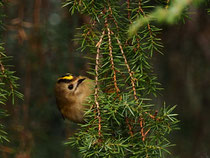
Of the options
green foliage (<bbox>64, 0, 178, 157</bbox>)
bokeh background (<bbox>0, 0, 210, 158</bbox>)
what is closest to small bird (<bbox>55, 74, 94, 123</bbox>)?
bokeh background (<bbox>0, 0, 210, 158</bbox>)

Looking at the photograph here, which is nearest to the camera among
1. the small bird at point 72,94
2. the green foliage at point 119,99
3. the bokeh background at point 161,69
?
the green foliage at point 119,99

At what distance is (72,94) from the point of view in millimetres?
2227

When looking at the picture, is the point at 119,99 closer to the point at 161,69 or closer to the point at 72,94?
the point at 72,94

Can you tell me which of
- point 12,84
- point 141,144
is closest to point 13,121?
point 12,84

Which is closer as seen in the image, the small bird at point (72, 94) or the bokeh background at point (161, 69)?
the small bird at point (72, 94)

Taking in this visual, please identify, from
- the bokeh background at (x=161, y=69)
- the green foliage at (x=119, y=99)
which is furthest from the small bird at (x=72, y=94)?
the green foliage at (x=119, y=99)

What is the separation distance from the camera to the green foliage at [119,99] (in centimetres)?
127

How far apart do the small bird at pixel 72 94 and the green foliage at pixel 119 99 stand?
0.64 meters

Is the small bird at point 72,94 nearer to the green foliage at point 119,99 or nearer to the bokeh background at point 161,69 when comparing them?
the bokeh background at point 161,69

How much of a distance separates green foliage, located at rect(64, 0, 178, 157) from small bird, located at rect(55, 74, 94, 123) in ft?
2.10

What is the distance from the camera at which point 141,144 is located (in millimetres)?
1271

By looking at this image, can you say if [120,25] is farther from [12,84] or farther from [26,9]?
[26,9]

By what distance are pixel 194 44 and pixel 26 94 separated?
1238 mm

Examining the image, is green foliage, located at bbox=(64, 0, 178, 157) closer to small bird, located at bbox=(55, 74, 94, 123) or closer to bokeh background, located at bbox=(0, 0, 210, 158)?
small bird, located at bbox=(55, 74, 94, 123)
